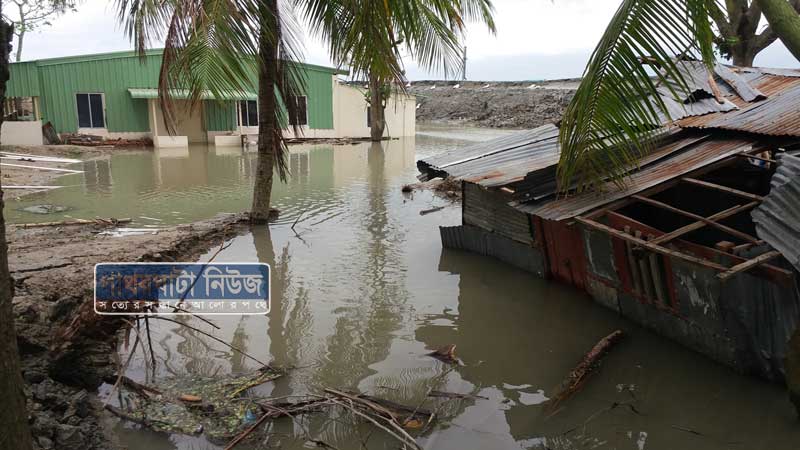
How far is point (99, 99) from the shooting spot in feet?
72.5

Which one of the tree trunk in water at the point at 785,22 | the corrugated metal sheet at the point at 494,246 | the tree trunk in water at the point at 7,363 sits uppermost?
the tree trunk in water at the point at 785,22

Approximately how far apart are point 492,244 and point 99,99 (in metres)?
19.9

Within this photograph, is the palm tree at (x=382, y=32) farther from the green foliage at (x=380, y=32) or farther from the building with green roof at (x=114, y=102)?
the building with green roof at (x=114, y=102)

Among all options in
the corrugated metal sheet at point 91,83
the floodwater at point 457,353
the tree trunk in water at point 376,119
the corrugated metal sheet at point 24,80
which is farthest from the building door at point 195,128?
the floodwater at point 457,353

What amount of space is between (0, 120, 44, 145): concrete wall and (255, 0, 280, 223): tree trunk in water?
46.6 feet

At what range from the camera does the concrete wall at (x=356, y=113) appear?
27.4 meters

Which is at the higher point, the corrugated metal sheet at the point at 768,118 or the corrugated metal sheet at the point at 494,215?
the corrugated metal sheet at the point at 768,118

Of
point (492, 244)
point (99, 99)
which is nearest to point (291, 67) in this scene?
point (492, 244)

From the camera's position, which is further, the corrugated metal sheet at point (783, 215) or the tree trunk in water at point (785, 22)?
the corrugated metal sheet at point (783, 215)

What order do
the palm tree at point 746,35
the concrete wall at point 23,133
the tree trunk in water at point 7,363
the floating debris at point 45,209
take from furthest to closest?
the concrete wall at point 23,133
the palm tree at point 746,35
the floating debris at point 45,209
the tree trunk in water at point 7,363

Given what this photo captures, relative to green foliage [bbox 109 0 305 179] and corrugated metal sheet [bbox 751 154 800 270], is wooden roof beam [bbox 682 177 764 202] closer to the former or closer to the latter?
corrugated metal sheet [bbox 751 154 800 270]

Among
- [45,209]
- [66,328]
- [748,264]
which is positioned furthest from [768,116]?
[45,209]

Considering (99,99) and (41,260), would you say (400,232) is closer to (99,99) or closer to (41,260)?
(41,260)

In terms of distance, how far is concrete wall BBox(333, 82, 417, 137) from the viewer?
27406 millimetres
